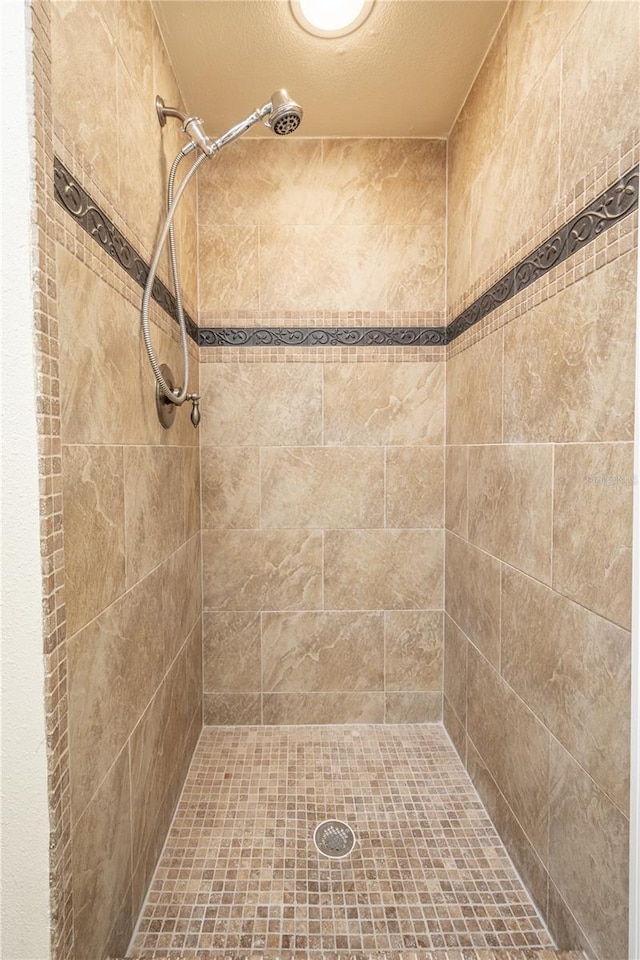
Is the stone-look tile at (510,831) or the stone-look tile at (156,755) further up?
the stone-look tile at (156,755)

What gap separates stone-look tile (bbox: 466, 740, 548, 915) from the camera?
3.89 feet

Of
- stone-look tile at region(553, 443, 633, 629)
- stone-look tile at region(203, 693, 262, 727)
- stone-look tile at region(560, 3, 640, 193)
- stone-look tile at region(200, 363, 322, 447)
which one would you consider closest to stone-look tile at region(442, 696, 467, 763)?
stone-look tile at region(203, 693, 262, 727)

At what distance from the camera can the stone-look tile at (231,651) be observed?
2.01m

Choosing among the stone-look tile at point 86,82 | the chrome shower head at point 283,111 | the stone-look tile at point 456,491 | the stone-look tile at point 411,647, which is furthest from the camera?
the stone-look tile at point 411,647

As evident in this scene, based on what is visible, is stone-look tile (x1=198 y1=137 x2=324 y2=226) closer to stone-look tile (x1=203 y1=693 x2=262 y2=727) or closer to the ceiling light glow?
the ceiling light glow

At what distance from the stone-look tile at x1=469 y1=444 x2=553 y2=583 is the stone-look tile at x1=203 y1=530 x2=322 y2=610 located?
26.9 inches

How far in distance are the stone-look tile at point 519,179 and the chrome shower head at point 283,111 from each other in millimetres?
609

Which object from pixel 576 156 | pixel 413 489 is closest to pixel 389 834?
pixel 413 489

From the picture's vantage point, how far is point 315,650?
2.02 metres

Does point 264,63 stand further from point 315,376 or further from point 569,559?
point 569,559

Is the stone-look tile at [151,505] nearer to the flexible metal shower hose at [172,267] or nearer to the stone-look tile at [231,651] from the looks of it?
the flexible metal shower hose at [172,267]

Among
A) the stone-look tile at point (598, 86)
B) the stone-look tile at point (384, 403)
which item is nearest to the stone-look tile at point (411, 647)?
the stone-look tile at point (384, 403)

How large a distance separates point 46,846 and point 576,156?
163 centimetres

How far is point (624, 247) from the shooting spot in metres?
0.88
